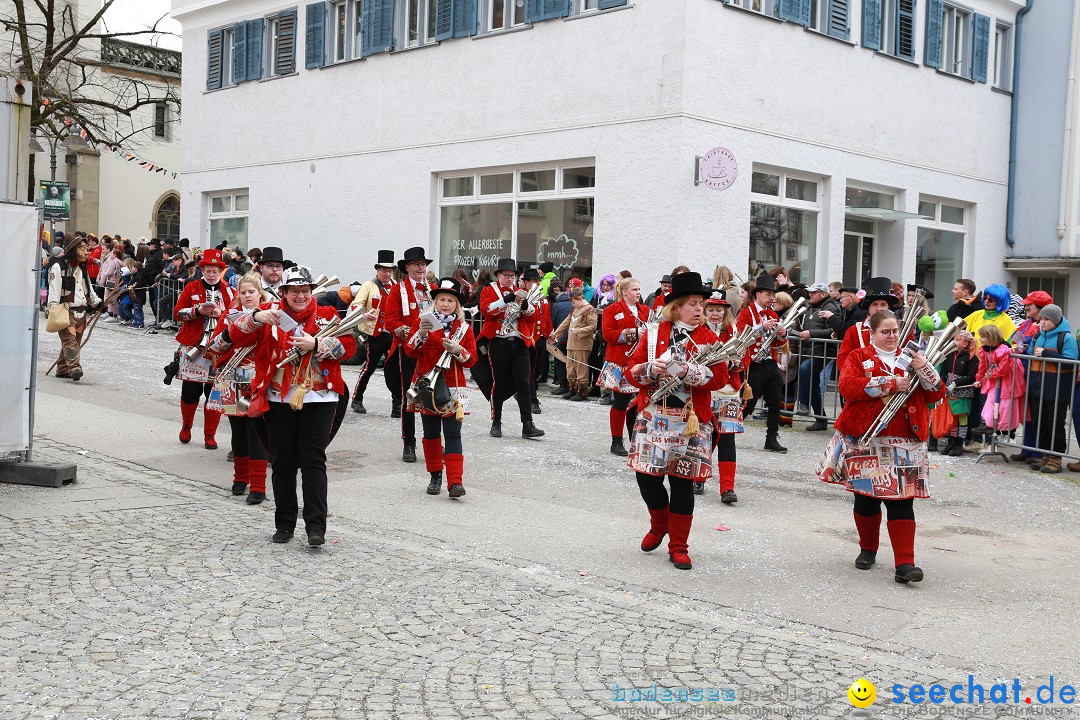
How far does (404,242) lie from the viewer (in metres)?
21.2

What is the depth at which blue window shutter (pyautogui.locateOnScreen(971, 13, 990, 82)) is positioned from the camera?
21.4 m

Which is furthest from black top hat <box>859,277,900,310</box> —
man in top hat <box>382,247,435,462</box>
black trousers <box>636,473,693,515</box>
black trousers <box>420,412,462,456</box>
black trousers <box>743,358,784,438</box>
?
man in top hat <box>382,247,435,462</box>

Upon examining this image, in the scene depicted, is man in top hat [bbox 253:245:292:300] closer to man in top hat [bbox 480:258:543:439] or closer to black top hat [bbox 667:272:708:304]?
man in top hat [bbox 480:258:543:439]

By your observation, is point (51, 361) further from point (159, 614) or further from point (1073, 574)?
point (1073, 574)

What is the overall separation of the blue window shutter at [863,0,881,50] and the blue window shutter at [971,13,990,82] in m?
3.04

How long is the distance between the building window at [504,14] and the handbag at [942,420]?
34.4ft

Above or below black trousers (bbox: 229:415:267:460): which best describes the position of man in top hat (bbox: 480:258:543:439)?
above

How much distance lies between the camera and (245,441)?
28.3 feet

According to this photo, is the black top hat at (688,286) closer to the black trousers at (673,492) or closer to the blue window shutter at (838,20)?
the black trousers at (673,492)

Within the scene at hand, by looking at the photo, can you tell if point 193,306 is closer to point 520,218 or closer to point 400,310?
point 400,310

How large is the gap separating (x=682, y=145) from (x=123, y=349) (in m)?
10.5

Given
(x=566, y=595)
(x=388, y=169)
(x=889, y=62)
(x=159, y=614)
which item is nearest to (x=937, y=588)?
(x=566, y=595)

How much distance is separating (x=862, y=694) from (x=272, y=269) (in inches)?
225

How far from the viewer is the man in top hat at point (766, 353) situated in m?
10.5
